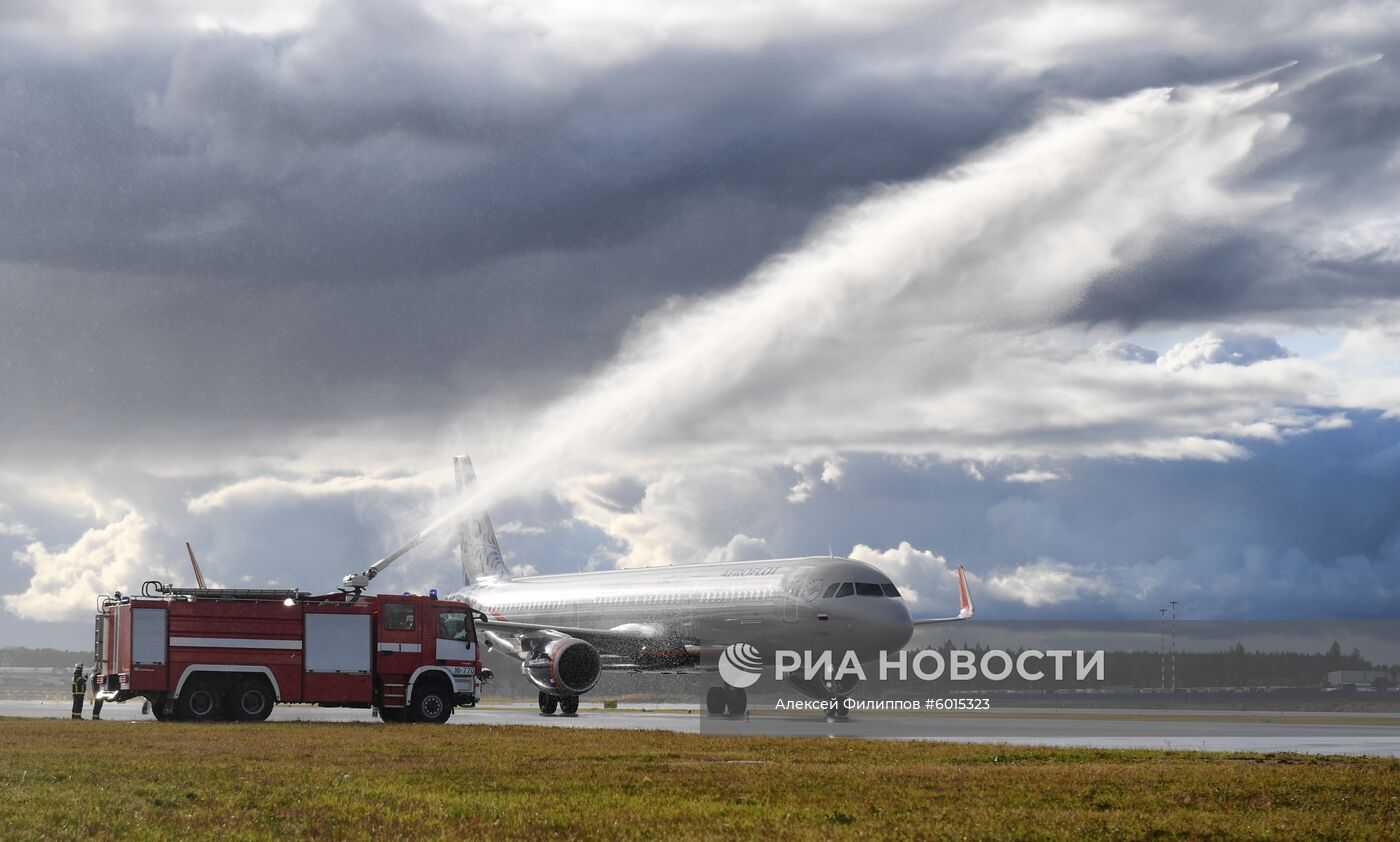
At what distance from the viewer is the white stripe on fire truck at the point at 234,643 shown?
1740 inches

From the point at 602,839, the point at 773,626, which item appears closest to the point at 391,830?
the point at 602,839

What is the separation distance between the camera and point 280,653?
44750 mm

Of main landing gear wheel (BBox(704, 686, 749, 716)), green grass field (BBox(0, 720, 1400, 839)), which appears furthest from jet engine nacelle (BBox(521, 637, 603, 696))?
green grass field (BBox(0, 720, 1400, 839))

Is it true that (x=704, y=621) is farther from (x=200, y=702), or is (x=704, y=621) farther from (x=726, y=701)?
(x=200, y=702)

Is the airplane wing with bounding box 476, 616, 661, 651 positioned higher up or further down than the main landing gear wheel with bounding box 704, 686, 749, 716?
higher up

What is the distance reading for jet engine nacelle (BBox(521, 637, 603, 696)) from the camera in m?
56.4

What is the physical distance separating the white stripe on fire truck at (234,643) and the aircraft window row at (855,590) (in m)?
18.5

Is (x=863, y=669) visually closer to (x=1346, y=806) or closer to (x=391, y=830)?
(x=1346, y=806)

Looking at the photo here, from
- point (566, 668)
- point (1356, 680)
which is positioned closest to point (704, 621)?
point (566, 668)

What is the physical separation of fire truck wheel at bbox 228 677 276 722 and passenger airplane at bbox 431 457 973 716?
789cm

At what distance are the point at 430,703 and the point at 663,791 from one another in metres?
25.8

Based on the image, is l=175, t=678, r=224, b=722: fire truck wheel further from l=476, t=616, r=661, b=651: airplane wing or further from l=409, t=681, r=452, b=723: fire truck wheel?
l=476, t=616, r=661, b=651: airplane wing

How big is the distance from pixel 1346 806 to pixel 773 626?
3359 cm

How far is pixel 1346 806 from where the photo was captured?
20.6m
